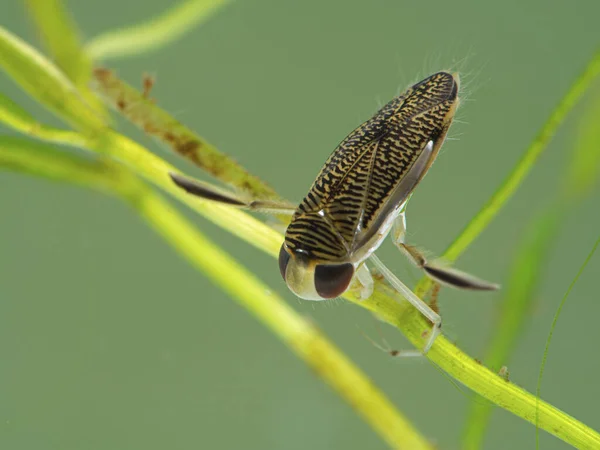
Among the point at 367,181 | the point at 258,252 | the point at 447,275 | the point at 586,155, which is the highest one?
the point at 586,155

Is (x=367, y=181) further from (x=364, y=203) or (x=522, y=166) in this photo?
(x=522, y=166)

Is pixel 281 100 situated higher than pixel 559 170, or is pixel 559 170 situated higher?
pixel 559 170

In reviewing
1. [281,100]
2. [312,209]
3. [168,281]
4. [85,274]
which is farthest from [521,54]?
[85,274]

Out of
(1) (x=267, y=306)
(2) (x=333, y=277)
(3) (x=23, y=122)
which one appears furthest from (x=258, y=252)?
(2) (x=333, y=277)

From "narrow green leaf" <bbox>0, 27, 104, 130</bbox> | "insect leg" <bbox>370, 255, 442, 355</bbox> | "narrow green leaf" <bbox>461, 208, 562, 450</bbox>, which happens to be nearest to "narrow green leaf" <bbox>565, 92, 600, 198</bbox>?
"narrow green leaf" <bbox>461, 208, 562, 450</bbox>

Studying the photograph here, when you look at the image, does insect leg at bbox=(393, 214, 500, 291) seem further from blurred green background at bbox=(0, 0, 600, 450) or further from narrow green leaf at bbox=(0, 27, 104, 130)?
narrow green leaf at bbox=(0, 27, 104, 130)

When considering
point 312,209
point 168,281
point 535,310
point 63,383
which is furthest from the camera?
point 168,281

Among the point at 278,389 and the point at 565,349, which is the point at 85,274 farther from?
the point at 565,349

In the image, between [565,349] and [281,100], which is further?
[281,100]
